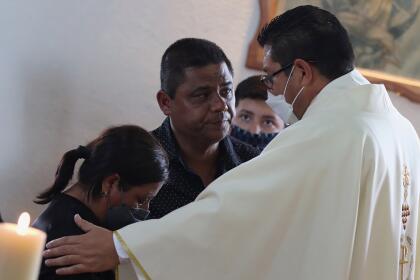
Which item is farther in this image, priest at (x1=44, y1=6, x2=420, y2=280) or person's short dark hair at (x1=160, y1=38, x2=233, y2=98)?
person's short dark hair at (x1=160, y1=38, x2=233, y2=98)

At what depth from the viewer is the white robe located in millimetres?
1834

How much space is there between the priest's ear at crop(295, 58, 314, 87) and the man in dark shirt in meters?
0.46

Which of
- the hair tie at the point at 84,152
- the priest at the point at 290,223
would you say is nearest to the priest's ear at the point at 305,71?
the priest at the point at 290,223

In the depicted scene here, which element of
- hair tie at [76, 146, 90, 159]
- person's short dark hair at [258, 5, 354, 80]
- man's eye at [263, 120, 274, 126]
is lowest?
man's eye at [263, 120, 274, 126]

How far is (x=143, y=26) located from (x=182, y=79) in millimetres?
877

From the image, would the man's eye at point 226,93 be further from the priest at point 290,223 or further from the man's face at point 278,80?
the priest at point 290,223

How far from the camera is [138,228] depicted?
Answer: 1.91 m

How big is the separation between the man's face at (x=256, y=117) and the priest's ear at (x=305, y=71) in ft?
4.56

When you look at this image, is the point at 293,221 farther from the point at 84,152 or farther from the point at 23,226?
the point at 23,226

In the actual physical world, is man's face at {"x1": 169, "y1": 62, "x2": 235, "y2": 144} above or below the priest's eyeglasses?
below

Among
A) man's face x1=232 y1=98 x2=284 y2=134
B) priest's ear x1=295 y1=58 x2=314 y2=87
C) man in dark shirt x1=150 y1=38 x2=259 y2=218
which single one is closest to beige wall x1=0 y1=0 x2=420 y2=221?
man's face x1=232 y1=98 x2=284 y2=134

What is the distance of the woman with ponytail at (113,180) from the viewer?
6.59 ft

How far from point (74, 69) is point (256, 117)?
96cm

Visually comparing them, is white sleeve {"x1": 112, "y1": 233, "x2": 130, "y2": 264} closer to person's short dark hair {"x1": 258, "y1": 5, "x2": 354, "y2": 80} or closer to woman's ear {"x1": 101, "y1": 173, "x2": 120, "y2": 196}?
woman's ear {"x1": 101, "y1": 173, "x2": 120, "y2": 196}
